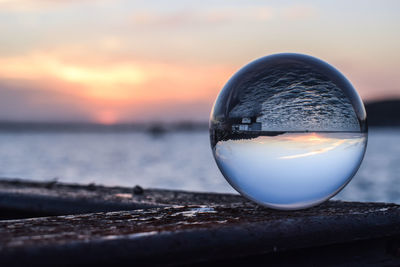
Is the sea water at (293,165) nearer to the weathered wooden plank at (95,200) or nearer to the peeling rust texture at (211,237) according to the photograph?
the peeling rust texture at (211,237)

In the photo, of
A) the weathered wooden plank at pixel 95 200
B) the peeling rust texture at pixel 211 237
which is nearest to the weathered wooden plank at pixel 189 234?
the peeling rust texture at pixel 211 237

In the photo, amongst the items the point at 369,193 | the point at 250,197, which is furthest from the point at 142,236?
the point at 369,193

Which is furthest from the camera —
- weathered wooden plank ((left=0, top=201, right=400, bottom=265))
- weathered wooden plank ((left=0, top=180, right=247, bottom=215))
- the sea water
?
weathered wooden plank ((left=0, top=180, right=247, bottom=215))

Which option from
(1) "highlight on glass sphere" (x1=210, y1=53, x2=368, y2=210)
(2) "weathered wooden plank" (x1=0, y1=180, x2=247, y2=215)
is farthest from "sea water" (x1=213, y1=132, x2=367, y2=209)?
(2) "weathered wooden plank" (x1=0, y1=180, x2=247, y2=215)

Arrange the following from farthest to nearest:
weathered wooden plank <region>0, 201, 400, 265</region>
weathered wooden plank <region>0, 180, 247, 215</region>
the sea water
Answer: weathered wooden plank <region>0, 180, 247, 215</region> → the sea water → weathered wooden plank <region>0, 201, 400, 265</region>

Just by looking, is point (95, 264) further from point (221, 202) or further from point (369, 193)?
point (369, 193)

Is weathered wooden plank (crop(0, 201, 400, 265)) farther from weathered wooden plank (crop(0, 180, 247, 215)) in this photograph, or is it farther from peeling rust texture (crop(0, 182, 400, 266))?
weathered wooden plank (crop(0, 180, 247, 215))

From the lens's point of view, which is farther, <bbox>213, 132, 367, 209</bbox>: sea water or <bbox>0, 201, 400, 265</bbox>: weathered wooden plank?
<bbox>213, 132, 367, 209</bbox>: sea water
